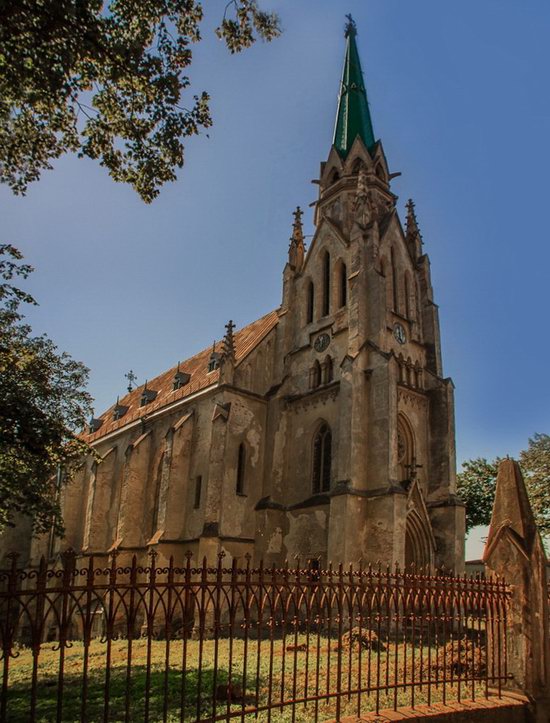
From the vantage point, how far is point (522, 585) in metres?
9.06

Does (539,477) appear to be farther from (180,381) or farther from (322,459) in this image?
(180,381)

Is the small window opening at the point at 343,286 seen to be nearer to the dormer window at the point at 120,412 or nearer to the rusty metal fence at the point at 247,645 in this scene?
the rusty metal fence at the point at 247,645

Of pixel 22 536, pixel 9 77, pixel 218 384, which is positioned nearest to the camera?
pixel 9 77

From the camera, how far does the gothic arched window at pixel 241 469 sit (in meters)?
24.5

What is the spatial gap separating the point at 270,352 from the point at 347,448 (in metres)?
8.03

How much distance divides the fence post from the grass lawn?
2.77ft

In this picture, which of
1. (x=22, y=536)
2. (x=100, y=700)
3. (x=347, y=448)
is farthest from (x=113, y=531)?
(x=100, y=700)

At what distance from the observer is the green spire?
3291 centimetres

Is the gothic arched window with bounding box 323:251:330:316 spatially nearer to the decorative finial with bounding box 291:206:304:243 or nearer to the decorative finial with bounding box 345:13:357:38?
the decorative finial with bounding box 291:206:304:243

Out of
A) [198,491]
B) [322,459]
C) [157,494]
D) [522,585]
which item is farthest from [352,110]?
[522,585]

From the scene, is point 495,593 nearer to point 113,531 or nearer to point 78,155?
point 78,155

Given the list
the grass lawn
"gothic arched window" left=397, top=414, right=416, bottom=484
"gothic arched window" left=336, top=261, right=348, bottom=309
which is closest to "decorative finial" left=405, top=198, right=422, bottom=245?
"gothic arched window" left=336, top=261, right=348, bottom=309

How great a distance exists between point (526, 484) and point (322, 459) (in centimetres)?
1865

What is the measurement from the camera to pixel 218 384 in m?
25.7
